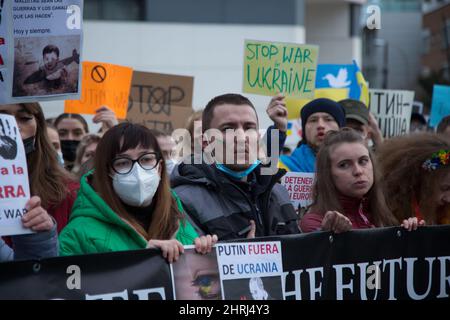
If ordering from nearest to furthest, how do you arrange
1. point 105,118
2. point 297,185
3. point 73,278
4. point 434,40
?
point 73,278 → point 297,185 → point 105,118 → point 434,40

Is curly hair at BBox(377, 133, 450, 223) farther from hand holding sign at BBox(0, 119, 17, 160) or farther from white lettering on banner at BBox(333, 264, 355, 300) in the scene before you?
hand holding sign at BBox(0, 119, 17, 160)

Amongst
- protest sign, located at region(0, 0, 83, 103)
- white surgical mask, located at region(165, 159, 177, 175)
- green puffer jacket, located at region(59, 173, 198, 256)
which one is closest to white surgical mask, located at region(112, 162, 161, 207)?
green puffer jacket, located at region(59, 173, 198, 256)

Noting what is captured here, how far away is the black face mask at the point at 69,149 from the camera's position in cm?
740

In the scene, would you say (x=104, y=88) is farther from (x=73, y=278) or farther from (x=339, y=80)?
(x=73, y=278)

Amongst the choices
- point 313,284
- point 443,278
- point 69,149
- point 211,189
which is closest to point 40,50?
point 211,189

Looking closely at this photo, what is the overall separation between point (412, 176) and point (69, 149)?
3.34 metres

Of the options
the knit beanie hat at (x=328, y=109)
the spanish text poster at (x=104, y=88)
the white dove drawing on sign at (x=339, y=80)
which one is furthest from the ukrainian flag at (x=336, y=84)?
the knit beanie hat at (x=328, y=109)

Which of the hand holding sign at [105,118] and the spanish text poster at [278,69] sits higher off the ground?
the spanish text poster at [278,69]

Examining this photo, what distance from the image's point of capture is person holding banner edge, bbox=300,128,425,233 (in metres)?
4.63

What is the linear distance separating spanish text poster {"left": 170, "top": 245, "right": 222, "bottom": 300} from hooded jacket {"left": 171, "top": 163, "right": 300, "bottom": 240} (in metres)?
0.50

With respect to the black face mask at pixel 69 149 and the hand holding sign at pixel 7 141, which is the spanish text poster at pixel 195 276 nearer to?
the hand holding sign at pixel 7 141

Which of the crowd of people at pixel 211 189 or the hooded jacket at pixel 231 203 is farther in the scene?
the hooded jacket at pixel 231 203

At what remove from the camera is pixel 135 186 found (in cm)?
381

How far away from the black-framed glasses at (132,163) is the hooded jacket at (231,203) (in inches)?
16.2
